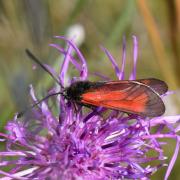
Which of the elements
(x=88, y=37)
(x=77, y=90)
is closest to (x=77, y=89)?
(x=77, y=90)

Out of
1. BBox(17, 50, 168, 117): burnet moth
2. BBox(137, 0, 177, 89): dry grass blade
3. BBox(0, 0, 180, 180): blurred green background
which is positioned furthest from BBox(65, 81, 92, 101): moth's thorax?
BBox(137, 0, 177, 89): dry grass blade

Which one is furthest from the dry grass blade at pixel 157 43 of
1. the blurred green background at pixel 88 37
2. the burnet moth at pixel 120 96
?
the burnet moth at pixel 120 96

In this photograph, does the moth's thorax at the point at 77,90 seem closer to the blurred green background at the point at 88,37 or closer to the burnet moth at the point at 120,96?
the burnet moth at the point at 120,96

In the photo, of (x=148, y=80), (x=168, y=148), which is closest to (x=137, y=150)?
(x=148, y=80)

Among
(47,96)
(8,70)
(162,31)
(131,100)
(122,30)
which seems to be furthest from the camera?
(162,31)

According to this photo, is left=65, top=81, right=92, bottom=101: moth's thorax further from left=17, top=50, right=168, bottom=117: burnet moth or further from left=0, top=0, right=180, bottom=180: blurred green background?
left=0, top=0, right=180, bottom=180: blurred green background

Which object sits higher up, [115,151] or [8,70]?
[8,70]

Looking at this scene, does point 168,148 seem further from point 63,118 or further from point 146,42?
point 63,118
